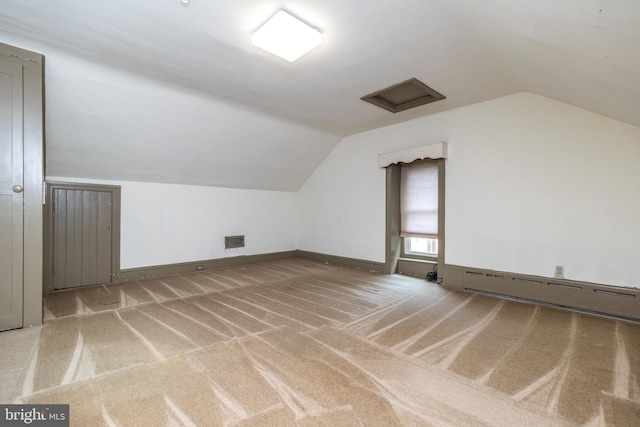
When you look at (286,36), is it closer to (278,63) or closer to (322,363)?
(278,63)

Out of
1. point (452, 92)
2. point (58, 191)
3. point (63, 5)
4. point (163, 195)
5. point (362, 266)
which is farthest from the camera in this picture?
point (362, 266)

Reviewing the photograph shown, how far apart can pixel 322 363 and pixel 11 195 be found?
3390 millimetres

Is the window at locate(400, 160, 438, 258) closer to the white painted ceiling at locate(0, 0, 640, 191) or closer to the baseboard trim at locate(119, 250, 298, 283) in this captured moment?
the white painted ceiling at locate(0, 0, 640, 191)

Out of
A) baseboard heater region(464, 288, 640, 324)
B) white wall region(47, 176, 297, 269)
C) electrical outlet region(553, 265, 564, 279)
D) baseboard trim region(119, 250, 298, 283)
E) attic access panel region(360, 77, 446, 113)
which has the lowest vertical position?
baseboard heater region(464, 288, 640, 324)

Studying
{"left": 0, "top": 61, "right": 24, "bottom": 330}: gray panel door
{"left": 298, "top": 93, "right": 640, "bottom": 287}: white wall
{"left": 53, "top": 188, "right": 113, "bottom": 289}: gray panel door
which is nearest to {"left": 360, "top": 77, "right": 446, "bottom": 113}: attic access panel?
{"left": 298, "top": 93, "right": 640, "bottom": 287}: white wall

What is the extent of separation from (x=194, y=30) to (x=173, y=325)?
9.33 ft

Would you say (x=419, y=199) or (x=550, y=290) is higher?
(x=419, y=199)

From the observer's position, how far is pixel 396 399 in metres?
1.79

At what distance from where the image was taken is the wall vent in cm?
599

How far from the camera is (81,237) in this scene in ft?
14.4

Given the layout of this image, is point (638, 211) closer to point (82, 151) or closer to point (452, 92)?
point (452, 92)

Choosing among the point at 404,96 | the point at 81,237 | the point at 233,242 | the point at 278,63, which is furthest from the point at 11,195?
the point at 404,96

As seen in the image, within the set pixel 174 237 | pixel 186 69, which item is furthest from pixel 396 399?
pixel 174 237

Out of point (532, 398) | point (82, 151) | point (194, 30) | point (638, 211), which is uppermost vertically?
point (194, 30)
